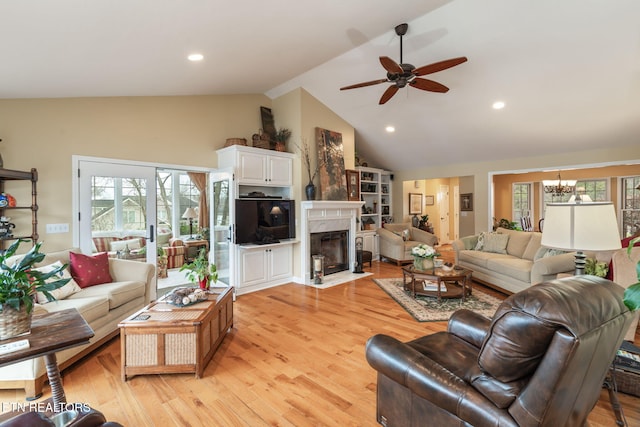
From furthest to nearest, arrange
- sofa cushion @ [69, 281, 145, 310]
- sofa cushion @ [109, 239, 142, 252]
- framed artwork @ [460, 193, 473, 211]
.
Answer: framed artwork @ [460, 193, 473, 211] → sofa cushion @ [109, 239, 142, 252] → sofa cushion @ [69, 281, 145, 310]

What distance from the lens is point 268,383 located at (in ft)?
7.55

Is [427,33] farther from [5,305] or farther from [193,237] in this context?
[193,237]

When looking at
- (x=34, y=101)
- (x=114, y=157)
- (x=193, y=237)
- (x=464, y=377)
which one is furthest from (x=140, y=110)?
(x=464, y=377)

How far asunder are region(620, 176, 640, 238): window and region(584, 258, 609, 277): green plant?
18.5ft

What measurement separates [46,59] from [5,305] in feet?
7.06

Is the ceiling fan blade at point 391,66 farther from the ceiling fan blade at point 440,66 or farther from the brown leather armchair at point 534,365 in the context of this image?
the brown leather armchair at point 534,365

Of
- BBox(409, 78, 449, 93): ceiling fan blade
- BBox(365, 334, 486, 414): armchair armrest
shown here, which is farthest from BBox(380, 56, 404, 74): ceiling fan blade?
BBox(365, 334, 486, 414): armchair armrest

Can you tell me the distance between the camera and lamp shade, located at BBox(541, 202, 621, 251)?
202 centimetres

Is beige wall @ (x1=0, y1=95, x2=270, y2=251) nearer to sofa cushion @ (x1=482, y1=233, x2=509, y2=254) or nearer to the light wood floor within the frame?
the light wood floor

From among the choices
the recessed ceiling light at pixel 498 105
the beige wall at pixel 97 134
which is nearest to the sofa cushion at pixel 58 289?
the beige wall at pixel 97 134

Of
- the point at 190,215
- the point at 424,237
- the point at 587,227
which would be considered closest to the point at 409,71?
the point at 587,227

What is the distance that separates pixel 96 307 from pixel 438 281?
3801mm

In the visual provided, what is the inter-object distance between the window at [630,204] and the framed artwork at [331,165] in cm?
686

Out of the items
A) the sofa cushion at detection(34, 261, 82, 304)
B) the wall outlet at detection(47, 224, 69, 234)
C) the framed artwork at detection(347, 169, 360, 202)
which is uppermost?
the framed artwork at detection(347, 169, 360, 202)
